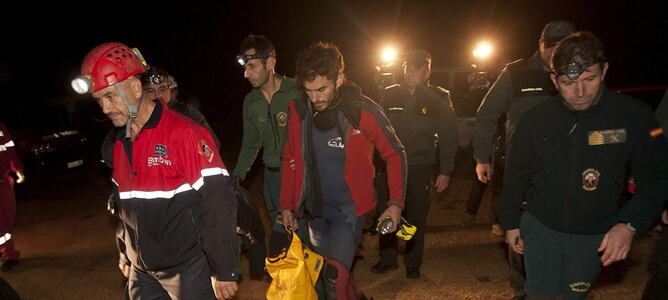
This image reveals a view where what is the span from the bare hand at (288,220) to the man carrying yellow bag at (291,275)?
0.29 metres

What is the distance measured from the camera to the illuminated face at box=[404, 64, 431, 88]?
5.24 m

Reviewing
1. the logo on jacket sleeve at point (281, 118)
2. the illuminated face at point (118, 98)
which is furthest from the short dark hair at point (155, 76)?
the illuminated face at point (118, 98)

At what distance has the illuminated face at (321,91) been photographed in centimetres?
357

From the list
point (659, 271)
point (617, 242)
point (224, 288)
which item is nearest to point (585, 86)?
point (617, 242)

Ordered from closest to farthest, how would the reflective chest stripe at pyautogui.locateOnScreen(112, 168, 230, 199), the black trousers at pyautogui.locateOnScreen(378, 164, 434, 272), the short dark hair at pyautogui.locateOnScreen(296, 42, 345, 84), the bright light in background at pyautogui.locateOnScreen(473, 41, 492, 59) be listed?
the reflective chest stripe at pyautogui.locateOnScreen(112, 168, 230, 199) < the short dark hair at pyautogui.locateOnScreen(296, 42, 345, 84) < the black trousers at pyautogui.locateOnScreen(378, 164, 434, 272) < the bright light in background at pyautogui.locateOnScreen(473, 41, 492, 59)

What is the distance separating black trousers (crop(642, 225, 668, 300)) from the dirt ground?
1676 mm

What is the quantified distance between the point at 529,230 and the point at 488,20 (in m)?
32.5

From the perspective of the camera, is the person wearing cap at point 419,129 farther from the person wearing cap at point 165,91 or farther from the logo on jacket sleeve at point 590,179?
the logo on jacket sleeve at point 590,179

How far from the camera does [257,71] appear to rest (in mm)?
4996

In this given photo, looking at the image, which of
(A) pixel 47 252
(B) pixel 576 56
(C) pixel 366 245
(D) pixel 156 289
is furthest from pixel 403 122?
(A) pixel 47 252

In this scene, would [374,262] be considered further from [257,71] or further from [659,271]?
[659,271]

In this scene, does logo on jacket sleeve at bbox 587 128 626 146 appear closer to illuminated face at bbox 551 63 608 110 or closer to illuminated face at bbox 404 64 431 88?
illuminated face at bbox 551 63 608 110

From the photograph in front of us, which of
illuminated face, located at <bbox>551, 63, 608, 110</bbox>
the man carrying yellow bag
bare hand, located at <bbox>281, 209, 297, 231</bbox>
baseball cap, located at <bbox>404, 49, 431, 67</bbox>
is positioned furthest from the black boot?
baseball cap, located at <bbox>404, 49, 431, 67</bbox>

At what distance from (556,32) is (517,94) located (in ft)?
1.90
